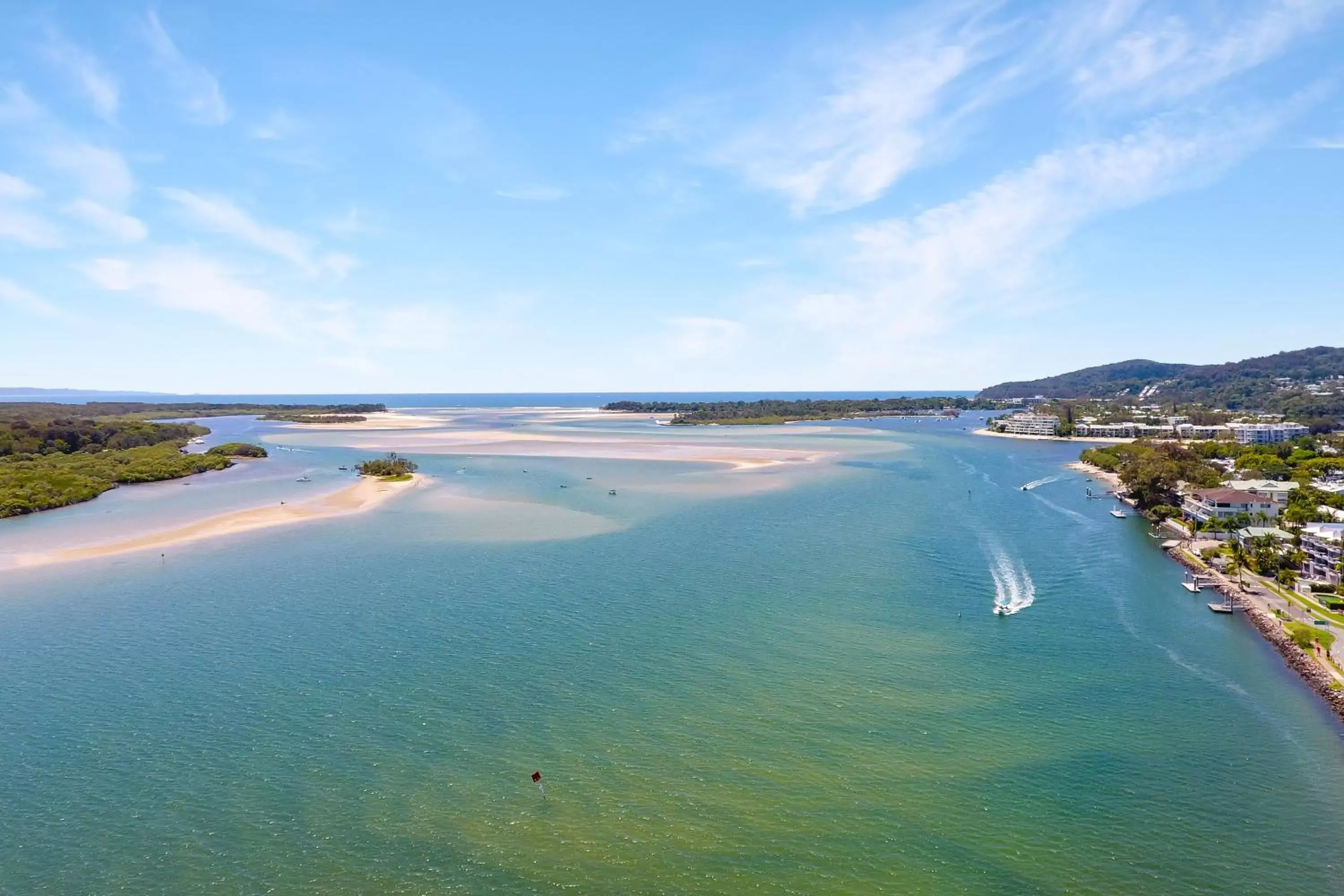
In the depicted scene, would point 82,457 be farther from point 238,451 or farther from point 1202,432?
point 1202,432

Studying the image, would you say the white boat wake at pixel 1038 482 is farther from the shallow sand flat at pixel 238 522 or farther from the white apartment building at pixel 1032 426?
the white apartment building at pixel 1032 426

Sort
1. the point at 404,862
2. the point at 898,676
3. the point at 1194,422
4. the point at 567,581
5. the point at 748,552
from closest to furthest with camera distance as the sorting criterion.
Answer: the point at 404,862, the point at 898,676, the point at 567,581, the point at 748,552, the point at 1194,422

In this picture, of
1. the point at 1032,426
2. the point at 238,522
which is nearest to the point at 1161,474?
the point at 238,522

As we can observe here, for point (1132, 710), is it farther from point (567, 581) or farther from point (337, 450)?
point (337, 450)

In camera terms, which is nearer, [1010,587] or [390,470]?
[1010,587]

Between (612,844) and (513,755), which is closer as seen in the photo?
(612,844)

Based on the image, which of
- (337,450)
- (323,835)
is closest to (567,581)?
(323,835)
